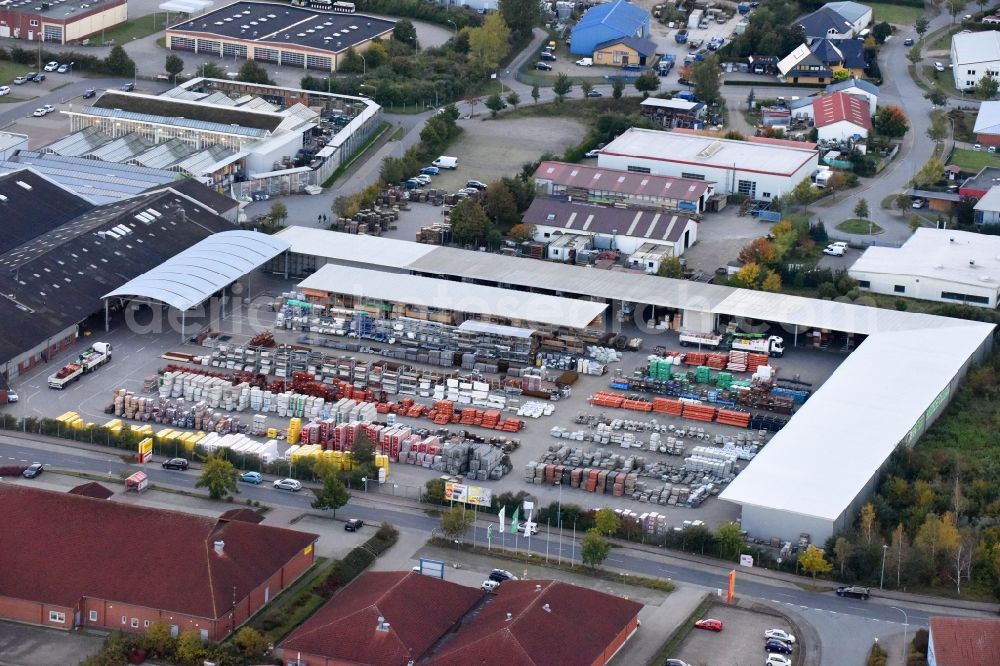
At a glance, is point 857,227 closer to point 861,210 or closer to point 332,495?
point 861,210

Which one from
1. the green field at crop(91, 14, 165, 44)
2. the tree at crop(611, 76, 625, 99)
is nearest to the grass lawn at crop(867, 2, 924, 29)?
the tree at crop(611, 76, 625, 99)

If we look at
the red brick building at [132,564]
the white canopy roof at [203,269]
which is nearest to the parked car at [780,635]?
the red brick building at [132,564]

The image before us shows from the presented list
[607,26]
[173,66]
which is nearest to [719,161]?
[607,26]

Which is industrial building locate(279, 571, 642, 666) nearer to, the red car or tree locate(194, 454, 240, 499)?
the red car

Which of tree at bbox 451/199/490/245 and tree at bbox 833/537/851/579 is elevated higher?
tree at bbox 833/537/851/579

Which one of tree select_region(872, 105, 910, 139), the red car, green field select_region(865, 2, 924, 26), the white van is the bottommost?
the white van

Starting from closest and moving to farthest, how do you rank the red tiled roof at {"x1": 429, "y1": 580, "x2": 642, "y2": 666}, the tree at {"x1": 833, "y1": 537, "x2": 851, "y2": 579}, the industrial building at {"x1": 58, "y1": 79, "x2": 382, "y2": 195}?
the red tiled roof at {"x1": 429, "y1": 580, "x2": 642, "y2": 666}, the tree at {"x1": 833, "y1": 537, "x2": 851, "y2": 579}, the industrial building at {"x1": 58, "y1": 79, "x2": 382, "y2": 195}
